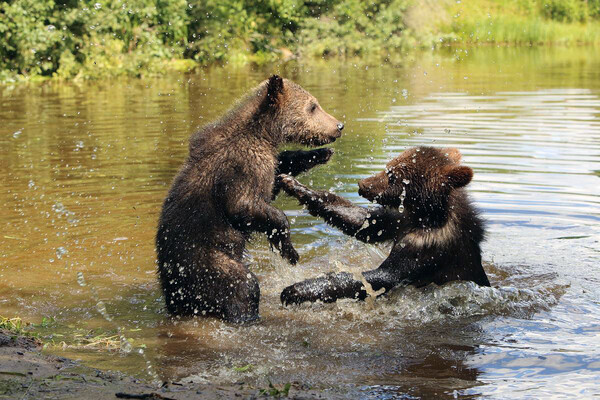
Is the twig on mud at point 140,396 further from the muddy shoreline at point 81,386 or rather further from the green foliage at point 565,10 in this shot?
the green foliage at point 565,10

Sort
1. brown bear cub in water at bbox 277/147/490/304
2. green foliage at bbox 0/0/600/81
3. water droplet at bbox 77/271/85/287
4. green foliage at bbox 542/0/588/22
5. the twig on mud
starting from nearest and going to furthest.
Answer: the twig on mud, brown bear cub in water at bbox 277/147/490/304, water droplet at bbox 77/271/85/287, green foliage at bbox 0/0/600/81, green foliage at bbox 542/0/588/22

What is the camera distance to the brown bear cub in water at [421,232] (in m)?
6.48

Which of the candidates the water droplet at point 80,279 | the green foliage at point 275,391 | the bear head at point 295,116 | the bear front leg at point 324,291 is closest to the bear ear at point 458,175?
the bear front leg at point 324,291

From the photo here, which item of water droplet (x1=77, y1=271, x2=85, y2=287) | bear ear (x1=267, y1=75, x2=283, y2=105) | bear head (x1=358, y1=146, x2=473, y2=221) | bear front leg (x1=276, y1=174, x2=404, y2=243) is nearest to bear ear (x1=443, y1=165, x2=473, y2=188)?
bear head (x1=358, y1=146, x2=473, y2=221)

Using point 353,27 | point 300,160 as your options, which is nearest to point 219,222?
point 300,160

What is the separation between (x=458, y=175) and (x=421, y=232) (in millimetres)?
605

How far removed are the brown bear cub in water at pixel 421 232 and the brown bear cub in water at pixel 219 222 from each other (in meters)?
0.53

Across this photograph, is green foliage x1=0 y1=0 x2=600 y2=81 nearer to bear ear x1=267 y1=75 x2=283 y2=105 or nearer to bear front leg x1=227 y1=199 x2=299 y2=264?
bear ear x1=267 y1=75 x2=283 y2=105

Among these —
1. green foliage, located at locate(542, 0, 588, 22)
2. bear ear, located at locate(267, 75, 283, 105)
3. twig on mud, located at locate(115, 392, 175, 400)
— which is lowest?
twig on mud, located at locate(115, 392, 175, 400)

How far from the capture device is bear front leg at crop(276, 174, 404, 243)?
702 cm

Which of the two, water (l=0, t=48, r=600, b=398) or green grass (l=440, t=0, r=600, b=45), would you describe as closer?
water (l=0, t=48, r=600, b=398)

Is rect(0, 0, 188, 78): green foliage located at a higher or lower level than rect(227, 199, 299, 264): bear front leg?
higher

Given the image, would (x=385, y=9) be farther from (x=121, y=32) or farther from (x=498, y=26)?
(x=121, y=32)

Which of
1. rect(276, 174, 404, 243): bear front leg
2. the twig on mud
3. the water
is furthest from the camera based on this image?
rect(276, 174, 404, 243): bear front leg
